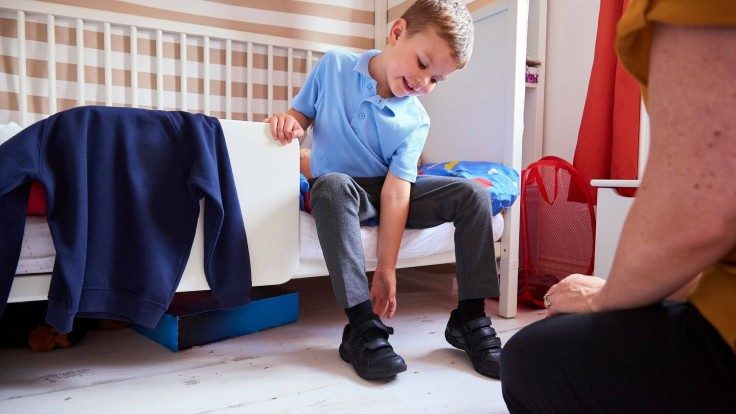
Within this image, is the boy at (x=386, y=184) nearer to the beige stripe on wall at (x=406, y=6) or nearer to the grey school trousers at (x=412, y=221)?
the grey school trousers at (x=412, y=221)

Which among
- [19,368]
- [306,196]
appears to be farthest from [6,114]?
[306,196]

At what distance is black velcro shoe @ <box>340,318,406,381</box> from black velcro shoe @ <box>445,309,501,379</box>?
0.48ft

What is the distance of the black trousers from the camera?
1.20 feet

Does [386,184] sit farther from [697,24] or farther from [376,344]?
[697,24]

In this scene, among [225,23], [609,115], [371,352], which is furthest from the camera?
[225,23]

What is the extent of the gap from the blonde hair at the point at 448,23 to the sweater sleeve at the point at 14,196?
2.43 ft

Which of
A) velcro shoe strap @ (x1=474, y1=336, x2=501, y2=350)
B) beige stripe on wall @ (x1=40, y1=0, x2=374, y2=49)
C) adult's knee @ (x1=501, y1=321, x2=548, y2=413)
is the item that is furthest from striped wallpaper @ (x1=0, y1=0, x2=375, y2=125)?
adult's knee @ (x1=501, y1=321, x2=548, y2=413)

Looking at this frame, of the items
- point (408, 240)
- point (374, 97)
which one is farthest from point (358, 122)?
point (408, 240)

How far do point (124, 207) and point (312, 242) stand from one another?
36 cm

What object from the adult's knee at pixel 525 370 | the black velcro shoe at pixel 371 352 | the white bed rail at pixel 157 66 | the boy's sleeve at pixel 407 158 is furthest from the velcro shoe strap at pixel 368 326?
the white bed rail at pixel 157 66

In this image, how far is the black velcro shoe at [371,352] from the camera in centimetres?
89

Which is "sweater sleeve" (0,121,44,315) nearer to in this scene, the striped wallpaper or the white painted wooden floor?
the white painted wooden floor

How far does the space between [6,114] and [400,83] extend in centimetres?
117

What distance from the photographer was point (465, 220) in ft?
3.55
